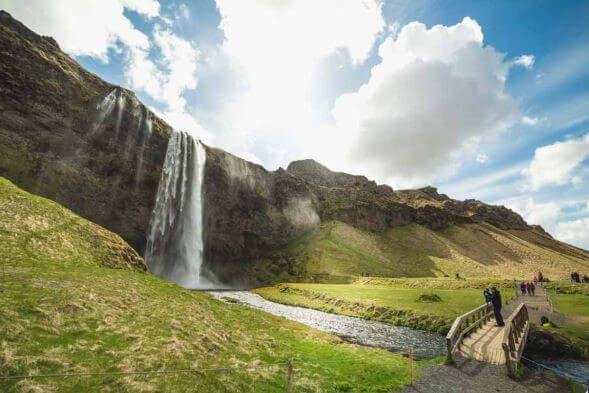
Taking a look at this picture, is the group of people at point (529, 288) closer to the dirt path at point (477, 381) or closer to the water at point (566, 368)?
the water at point (566, 368)

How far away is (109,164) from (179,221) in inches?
901

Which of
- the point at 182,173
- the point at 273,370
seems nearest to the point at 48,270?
the point at 273,370

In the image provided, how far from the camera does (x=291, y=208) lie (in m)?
132

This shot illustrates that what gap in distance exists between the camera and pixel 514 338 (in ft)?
71.3

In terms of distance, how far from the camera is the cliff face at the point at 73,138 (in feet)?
206

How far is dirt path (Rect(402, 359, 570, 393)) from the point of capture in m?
15.6

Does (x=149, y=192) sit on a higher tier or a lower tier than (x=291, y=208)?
lower

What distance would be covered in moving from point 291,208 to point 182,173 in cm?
5252

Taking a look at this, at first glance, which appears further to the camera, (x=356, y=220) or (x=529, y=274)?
(x=356, y=220)

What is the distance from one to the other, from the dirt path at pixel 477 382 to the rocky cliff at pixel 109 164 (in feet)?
238

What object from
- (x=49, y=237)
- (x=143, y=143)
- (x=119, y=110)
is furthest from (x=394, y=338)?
(x=119, y=110)

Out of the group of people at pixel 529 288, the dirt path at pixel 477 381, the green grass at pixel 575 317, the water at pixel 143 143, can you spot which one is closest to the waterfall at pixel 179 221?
the water at pixel 143 143

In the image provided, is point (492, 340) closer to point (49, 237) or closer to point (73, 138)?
point (49, 237)

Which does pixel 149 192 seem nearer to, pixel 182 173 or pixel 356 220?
pixel 182 173
